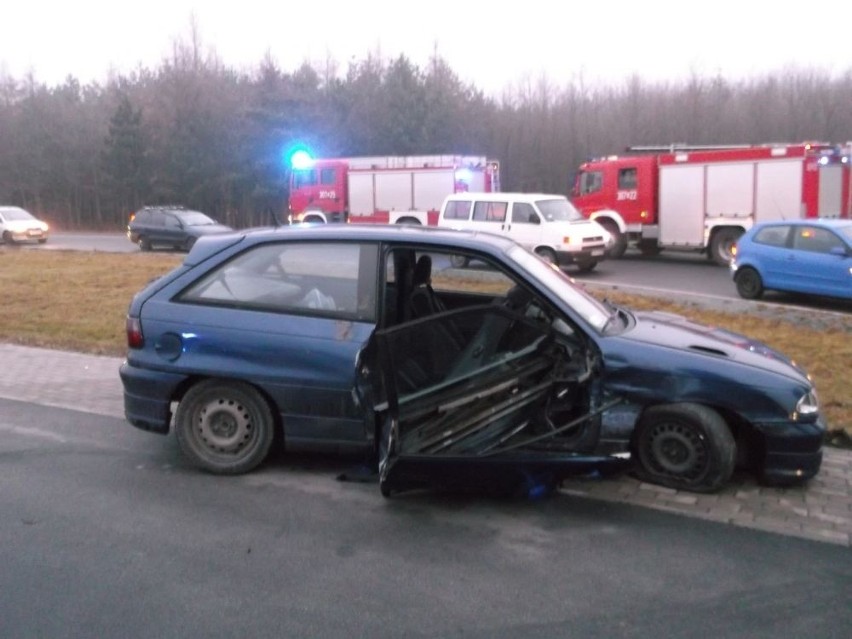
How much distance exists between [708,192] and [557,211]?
4.62 m

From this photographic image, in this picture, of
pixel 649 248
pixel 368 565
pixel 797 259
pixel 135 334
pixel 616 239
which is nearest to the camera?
pixel 368 565

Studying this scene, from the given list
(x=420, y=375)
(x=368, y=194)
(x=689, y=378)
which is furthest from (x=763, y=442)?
(x=368, y=194)

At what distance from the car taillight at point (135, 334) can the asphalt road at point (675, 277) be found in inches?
472

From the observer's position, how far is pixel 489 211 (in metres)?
23.8

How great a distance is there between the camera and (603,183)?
27.5m

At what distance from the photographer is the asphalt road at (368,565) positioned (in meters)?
4.25

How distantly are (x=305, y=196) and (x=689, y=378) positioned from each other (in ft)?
93.3

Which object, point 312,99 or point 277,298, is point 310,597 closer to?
point 277,298

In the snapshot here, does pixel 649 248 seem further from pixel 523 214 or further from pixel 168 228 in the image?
pixel 168 228

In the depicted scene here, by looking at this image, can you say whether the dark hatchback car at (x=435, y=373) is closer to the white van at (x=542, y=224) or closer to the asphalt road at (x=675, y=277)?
the asphalt road at (x=675, y=277)

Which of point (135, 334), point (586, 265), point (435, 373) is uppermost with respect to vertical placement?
point (135, 334)

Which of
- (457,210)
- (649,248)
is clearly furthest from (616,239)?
(457,210)

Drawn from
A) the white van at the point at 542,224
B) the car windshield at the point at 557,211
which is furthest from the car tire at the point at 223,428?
the car windshield at the point at 557,211

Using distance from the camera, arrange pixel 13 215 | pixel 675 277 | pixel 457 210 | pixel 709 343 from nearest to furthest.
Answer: pixel 709 343 → pixel 675 277 → pixel 457 210 → pixel 13 215
